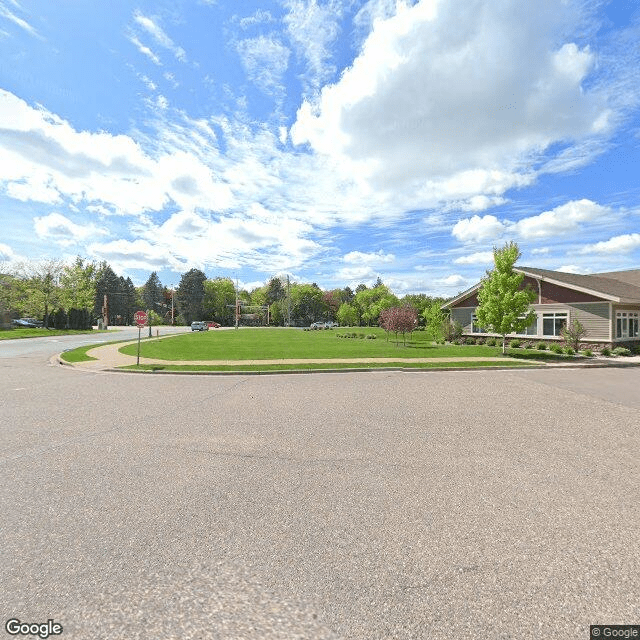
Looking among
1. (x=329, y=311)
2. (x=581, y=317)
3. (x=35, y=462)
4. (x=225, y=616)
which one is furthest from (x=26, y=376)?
(x=329, y=311)

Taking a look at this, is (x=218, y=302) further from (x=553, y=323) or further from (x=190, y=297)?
(x=553, y=323)

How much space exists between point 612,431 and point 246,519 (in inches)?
270

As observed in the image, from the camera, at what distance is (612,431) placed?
6781 mm

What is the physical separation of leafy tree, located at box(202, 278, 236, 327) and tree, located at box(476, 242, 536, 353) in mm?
87673

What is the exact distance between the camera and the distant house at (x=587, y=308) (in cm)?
2220

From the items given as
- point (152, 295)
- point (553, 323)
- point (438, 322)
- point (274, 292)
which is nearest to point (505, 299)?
point (553, 323)

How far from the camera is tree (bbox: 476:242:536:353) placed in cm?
2041

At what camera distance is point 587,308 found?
75.6 ft

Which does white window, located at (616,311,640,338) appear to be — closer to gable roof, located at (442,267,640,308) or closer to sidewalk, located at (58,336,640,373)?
gable roof, located at (442,267,640,308)

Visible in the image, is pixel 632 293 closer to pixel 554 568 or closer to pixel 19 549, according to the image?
pixel 554 568

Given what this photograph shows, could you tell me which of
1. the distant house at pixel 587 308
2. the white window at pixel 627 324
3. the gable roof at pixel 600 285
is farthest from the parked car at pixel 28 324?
the white window at pixel 627 324

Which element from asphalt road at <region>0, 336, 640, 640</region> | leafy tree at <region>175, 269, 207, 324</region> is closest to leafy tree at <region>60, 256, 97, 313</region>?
leafy tree at <region>175, 269, 207, 324</region>

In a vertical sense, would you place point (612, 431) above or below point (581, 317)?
below

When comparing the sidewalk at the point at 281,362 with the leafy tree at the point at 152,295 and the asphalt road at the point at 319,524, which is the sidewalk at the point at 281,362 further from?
the leafy tree at the point at 152,295
